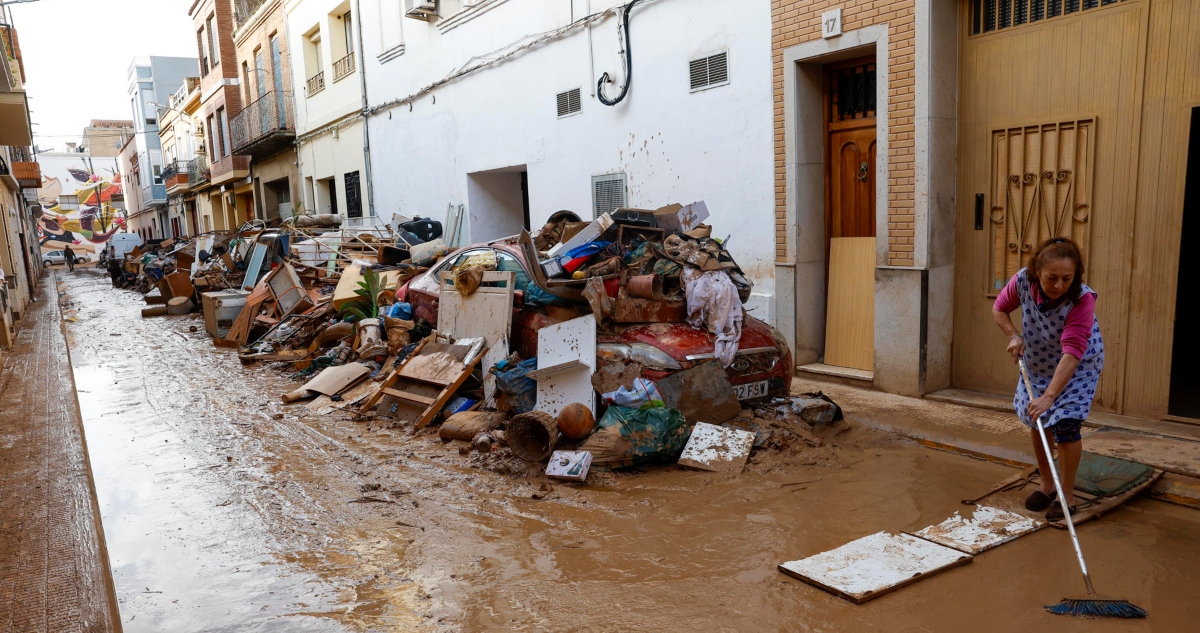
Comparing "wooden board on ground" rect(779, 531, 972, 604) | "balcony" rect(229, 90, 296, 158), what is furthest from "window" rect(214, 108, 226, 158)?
"wooden board on ground" rect(779, 531, 972, 604)

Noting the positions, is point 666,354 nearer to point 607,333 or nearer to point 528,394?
point 607,333

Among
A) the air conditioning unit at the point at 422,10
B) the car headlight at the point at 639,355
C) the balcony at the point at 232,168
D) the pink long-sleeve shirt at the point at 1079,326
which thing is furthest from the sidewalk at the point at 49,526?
the balcony at the point at 232,168

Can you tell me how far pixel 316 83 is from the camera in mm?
19781

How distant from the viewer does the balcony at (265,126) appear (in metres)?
21.8

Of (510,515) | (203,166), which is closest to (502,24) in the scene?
(510,515)

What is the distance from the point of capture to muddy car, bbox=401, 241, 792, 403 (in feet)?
18.4

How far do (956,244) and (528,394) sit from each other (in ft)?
13.4

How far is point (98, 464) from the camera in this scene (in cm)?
588

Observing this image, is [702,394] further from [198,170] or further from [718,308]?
[198,170]

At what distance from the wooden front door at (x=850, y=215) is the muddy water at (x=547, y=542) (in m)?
1.94

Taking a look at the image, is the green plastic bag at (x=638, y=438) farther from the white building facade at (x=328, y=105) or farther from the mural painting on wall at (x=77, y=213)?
the mural painting on wall at (x=77, y=213)

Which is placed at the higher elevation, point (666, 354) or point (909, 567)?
point (666, 354)

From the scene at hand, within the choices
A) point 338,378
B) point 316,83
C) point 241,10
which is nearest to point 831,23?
point 338,378

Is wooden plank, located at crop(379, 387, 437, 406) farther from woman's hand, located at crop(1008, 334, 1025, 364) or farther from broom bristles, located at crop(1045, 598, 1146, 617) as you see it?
broom bristles, located at crop(1045, 598, 1146, 617)
